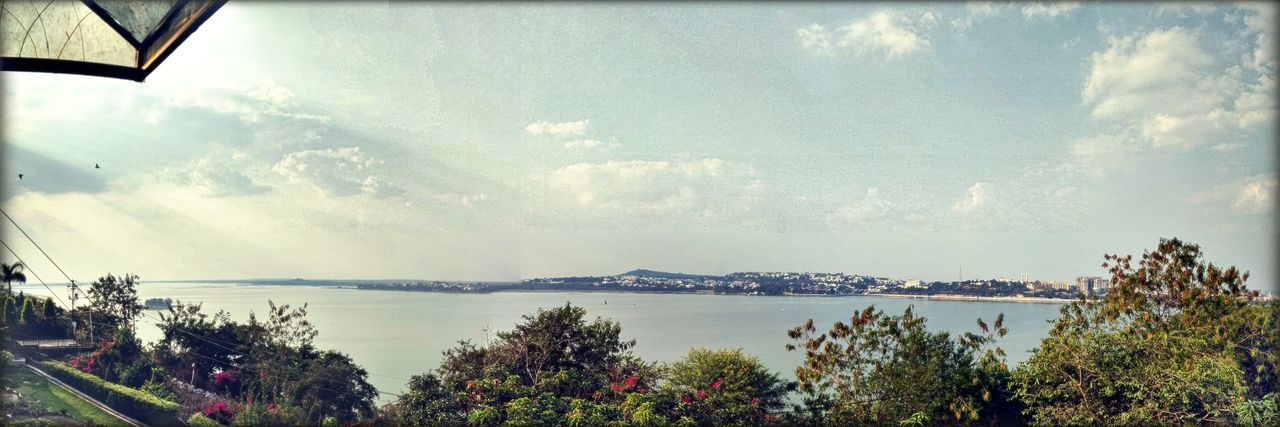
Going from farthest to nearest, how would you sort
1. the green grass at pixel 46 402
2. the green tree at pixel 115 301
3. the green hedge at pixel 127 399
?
1. the green tree at pixel 115 301
2. the green hedge at pixel 127 399
3. the green grass at pixel 46 402


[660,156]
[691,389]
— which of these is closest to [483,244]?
[660,156]

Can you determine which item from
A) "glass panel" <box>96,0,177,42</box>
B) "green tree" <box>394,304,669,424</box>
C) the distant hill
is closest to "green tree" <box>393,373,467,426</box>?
"green tree" <box>394,304,669,424</box>

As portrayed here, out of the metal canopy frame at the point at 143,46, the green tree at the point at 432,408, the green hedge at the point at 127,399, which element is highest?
the metal canopy frame at the point at 143,46

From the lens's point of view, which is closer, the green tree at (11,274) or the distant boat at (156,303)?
the green tree at (11,274)

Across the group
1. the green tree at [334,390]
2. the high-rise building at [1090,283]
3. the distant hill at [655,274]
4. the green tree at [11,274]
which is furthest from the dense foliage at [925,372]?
the distant hill at [655,274]

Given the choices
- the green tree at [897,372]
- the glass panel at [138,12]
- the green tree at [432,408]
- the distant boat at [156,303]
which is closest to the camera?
the glass panel at [138,12]

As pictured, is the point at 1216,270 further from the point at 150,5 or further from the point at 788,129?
the point at 788,129

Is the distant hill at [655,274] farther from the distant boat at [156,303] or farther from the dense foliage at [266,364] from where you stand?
the distant boat at [156,303]

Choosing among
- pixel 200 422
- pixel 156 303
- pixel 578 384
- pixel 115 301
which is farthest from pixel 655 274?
pixel 115 301
